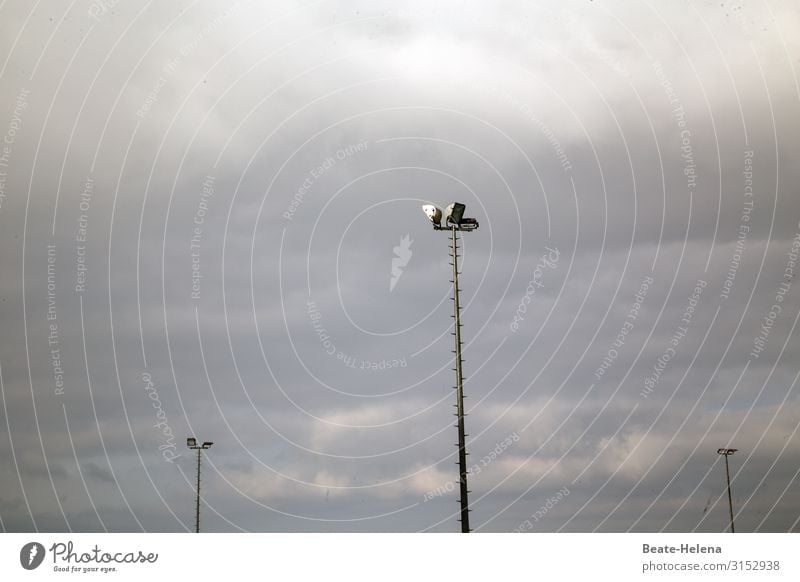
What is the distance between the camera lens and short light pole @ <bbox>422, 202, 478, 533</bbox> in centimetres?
2984

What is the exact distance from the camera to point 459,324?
31.5 m
